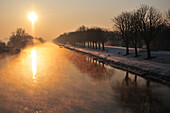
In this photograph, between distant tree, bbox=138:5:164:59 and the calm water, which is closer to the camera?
the calm water

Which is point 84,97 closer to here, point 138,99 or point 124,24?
point 138,99

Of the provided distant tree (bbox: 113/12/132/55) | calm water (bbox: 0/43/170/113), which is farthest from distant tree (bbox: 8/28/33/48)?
calm water (bbox: 0/43/170/113)

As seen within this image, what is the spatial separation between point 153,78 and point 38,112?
1436cm

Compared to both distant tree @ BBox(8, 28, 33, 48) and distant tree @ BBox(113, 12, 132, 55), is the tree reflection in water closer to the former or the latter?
distant tree @ BBox(113, 12, 132, 55)

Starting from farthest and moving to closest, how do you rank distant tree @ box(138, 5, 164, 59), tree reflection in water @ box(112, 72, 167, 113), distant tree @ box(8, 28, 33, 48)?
1. distant tree @ box(8, 28, 33, 48)
2. distant tree @ box(138, 5, 164, 59)
3. tree reflection in water @ box(112, 72, 167, 113)

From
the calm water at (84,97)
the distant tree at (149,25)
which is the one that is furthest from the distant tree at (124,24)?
the calm water at (84,97)

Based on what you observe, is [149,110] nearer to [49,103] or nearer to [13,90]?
[49,103]

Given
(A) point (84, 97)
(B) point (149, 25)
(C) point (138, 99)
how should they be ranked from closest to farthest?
(C) point (138, 99)
(A) point (84, 97)
(B) point (149, 25)

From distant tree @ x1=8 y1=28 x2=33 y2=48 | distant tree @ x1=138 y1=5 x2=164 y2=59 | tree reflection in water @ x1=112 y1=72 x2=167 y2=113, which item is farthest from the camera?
distant tree @ x1=8 y1=28 x2=33 y2=48

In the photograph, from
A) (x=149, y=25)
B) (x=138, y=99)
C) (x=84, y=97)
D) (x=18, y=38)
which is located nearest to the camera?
(x=138, y=99)

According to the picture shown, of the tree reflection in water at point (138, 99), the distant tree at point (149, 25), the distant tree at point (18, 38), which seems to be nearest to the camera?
the tree reflection in water at point (138, 99)

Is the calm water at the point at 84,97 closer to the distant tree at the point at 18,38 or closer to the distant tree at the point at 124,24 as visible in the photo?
the distant tree at the point at 124,24

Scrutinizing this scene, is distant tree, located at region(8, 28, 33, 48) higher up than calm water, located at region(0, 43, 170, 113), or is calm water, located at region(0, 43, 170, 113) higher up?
distant tree, located at region(8, 28, 33, 48)

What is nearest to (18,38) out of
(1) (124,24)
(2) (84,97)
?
(1) (124,24)
